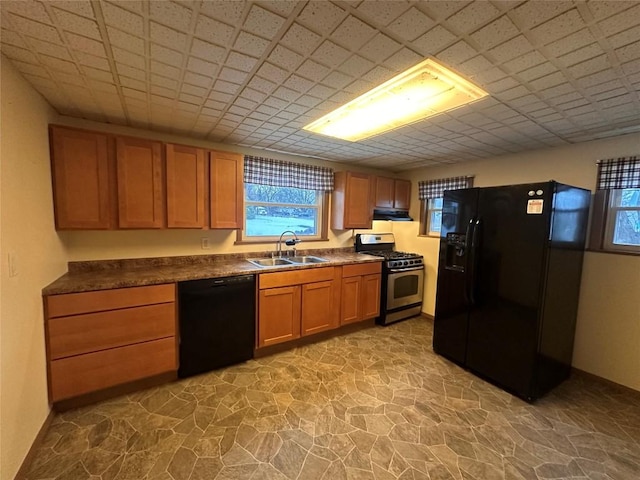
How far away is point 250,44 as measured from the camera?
4.33 feet

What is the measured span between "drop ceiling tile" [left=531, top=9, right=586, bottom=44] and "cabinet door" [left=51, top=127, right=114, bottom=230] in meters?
2.93

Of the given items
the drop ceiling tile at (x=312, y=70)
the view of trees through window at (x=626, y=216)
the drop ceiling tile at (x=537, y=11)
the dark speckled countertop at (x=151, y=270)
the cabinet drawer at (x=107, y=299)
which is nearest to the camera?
the drop ceiling tile at (x=537, y=11)

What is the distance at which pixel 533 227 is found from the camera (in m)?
2.23

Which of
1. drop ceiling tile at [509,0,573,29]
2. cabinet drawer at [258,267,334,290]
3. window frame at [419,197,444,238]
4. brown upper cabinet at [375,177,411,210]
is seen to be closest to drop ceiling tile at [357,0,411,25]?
drop ceiling tile at [509,0,573,29]

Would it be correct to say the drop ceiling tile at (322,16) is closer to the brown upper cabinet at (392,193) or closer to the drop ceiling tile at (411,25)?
the drop ceiling tile at (411,25)

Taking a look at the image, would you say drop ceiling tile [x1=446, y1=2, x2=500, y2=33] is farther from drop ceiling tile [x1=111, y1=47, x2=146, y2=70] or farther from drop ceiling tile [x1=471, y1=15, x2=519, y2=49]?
drop ceiling tile [x1=111, y1=47, x2=146, y2=70]

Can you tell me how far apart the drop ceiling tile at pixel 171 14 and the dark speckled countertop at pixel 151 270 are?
1815mm

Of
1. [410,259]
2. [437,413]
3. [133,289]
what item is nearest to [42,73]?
[133,289]

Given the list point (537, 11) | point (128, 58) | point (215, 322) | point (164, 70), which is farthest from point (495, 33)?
point (215, 322)

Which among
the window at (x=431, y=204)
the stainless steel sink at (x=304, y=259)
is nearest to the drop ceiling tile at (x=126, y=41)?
the stainless steel sink at (x=304, y=259)

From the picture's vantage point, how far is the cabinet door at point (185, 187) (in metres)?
2.55

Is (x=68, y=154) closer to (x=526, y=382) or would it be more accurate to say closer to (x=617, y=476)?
(x=526, y=382)

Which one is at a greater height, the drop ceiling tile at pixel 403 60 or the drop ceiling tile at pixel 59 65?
the drop ceiling tile at pixel 403 60

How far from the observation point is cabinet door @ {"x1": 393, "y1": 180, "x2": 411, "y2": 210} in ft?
13.8
